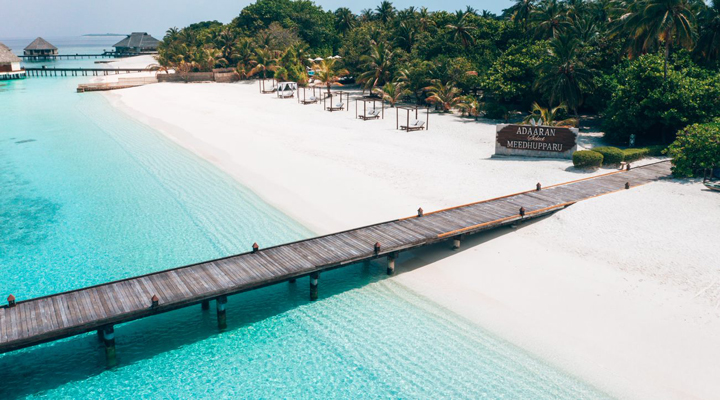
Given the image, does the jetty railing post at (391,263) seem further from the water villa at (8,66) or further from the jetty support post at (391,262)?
the water villa at (8,66)

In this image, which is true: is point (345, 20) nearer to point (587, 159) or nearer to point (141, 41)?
point (587, 159)

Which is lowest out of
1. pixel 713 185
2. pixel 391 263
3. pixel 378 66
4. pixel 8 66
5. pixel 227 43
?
pixel 391 263

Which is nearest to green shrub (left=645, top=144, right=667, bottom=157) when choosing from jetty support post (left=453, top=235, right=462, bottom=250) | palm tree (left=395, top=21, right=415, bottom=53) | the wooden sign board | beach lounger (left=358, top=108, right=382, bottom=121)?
the wooden sign board

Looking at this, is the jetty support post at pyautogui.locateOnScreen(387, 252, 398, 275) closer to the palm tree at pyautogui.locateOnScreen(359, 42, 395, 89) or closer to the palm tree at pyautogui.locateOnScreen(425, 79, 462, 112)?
the palm tree at pyautogui.locateOnScreen(425, 79, 462, 112)

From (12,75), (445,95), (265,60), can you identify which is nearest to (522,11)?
(445,95)

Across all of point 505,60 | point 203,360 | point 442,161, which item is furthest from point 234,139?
point 203,360

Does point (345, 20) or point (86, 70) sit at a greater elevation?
point (345, 20)

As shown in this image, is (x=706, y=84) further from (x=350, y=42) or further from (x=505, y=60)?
(x=350, y=42)

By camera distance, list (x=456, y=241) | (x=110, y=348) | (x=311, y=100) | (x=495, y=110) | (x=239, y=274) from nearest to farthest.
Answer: (x=110, y=348) → (x=239, y=274) → (x=456, y=241) → (x=495, y=110) → (x=311, y=100)
